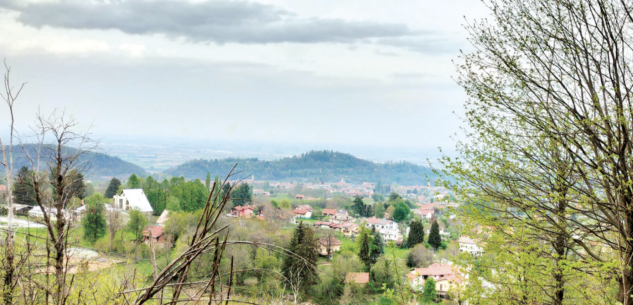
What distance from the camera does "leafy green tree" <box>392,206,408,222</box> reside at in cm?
4252

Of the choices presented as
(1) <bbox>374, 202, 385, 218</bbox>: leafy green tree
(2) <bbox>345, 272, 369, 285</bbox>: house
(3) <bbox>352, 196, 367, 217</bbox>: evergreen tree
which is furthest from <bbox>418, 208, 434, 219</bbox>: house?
(2) <bbox>345, 272, 369, 285</bbox>: house

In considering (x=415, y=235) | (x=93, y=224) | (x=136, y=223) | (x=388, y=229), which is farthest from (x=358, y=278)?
(x=388, y=229)

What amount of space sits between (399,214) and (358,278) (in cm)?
2363

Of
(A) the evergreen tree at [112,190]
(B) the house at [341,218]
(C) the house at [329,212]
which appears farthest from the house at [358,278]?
(C) the house at [329,212]

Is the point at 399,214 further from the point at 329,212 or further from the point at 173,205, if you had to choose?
the point at 173,205

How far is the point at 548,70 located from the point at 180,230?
21.3m

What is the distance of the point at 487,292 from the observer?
4539 millimetres

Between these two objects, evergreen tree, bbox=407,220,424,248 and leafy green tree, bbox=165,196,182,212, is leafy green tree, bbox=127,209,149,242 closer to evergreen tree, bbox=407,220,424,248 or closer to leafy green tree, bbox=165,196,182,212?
leafy green tree, bbox=165,196,182,212

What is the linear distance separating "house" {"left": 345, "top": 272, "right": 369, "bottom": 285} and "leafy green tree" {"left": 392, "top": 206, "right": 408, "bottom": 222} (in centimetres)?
2249

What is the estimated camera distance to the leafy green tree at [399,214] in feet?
139

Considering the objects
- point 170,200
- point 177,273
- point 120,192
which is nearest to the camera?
point 177,273

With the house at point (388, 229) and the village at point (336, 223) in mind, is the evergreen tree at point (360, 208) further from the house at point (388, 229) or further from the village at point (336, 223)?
the house at point (388, 229)

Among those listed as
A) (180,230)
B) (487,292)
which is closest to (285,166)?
(180,230)

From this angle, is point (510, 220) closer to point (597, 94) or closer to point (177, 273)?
point (597, 94)
